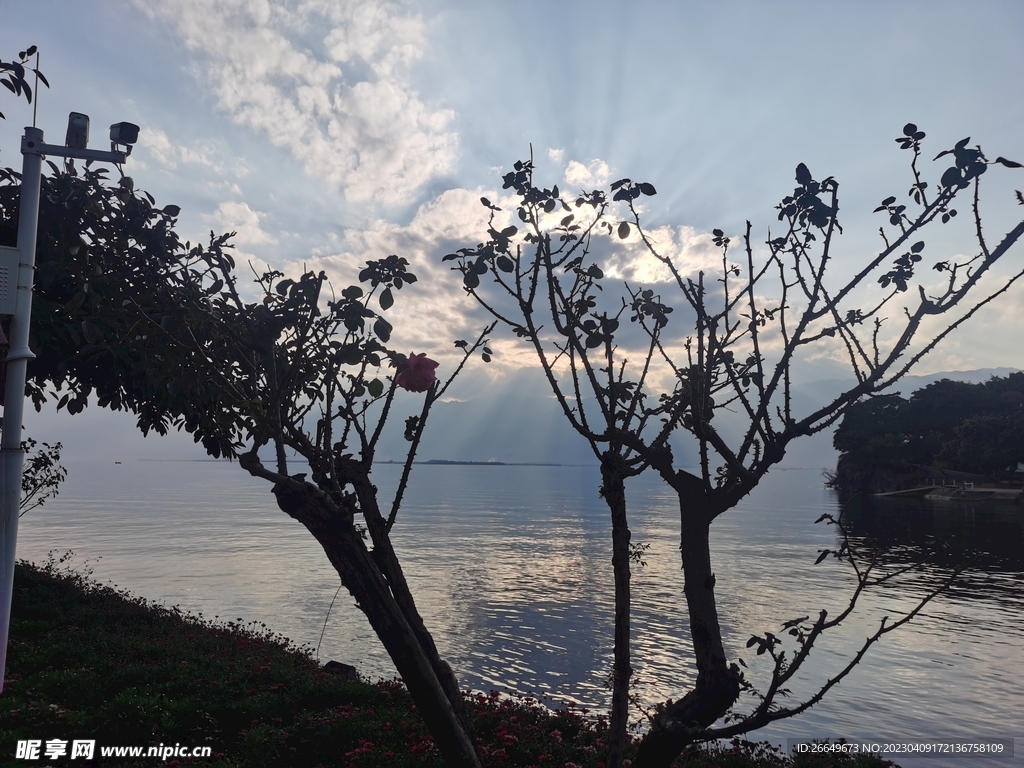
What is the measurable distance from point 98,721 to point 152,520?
71977 mm

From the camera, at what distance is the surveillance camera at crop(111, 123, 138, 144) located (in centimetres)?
714

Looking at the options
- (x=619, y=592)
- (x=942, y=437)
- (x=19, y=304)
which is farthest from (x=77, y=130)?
(x=942, y=437)

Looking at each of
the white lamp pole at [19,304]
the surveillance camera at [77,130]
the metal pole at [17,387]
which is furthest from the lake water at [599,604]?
the surveillance camera at [77,130]

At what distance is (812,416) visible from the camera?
16.8 feet

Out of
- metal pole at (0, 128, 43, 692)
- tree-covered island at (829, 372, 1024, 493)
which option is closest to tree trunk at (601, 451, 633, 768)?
metal pole at (0, 128, 43, 692)

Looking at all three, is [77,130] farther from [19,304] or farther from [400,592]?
[400,592]

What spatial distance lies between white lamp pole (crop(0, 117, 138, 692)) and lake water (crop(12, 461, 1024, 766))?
13636 millimetres

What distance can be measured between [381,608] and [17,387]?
184 inches

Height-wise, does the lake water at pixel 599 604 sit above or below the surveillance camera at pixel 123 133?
below

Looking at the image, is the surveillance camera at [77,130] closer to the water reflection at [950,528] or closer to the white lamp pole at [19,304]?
the white lamp pole at [19,304]

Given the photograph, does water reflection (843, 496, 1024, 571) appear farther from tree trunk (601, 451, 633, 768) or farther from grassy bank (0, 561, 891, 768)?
tree trunk (601, 451, 633, 768)

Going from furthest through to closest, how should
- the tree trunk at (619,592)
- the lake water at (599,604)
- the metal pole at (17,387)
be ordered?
1. the lake water at (599,604)
2. the metal pole at (17,387)
3. the tree trunk at (619,592)

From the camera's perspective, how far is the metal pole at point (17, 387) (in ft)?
22.2

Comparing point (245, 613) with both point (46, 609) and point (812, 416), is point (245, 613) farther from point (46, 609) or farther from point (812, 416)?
point (812, 416)
